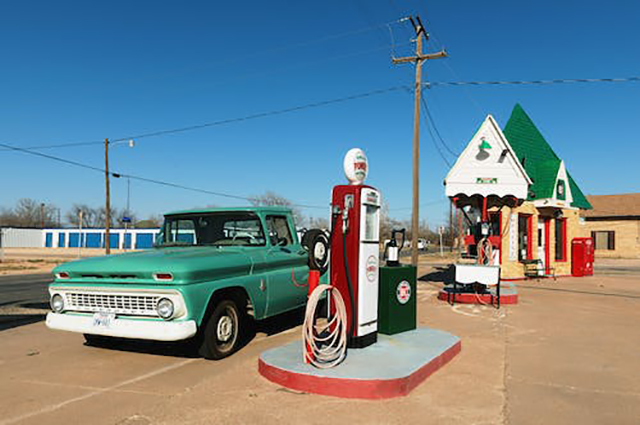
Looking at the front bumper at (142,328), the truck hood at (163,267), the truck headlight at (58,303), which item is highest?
the truck hood at (163,267)

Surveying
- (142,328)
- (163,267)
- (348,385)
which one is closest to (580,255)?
(348,385)

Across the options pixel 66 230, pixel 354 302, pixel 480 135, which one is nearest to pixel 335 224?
pixel 354 302

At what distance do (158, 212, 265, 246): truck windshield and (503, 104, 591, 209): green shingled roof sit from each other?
13.5 metres

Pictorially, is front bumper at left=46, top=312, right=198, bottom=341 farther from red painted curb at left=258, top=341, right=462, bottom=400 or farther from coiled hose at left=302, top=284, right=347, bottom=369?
coiled hose at left=302, top=284, right=347, bottom=369

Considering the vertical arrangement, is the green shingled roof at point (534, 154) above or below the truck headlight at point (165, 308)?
above

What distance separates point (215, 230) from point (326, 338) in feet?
8.65

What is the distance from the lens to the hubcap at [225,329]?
605 cm

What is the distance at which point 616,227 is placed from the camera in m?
42.5

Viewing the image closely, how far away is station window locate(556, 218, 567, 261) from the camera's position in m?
20.2

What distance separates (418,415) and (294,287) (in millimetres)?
3482

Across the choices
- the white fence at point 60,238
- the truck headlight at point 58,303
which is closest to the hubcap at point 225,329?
the truck headlight at point 58,303

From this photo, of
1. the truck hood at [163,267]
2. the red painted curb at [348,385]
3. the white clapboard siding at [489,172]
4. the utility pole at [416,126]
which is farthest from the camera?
the utility pole at [416,126]

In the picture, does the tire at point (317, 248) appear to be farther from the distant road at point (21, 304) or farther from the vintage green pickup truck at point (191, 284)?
the distant road at point (21, 304)

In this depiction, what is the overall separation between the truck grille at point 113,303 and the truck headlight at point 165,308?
2.5 inches
